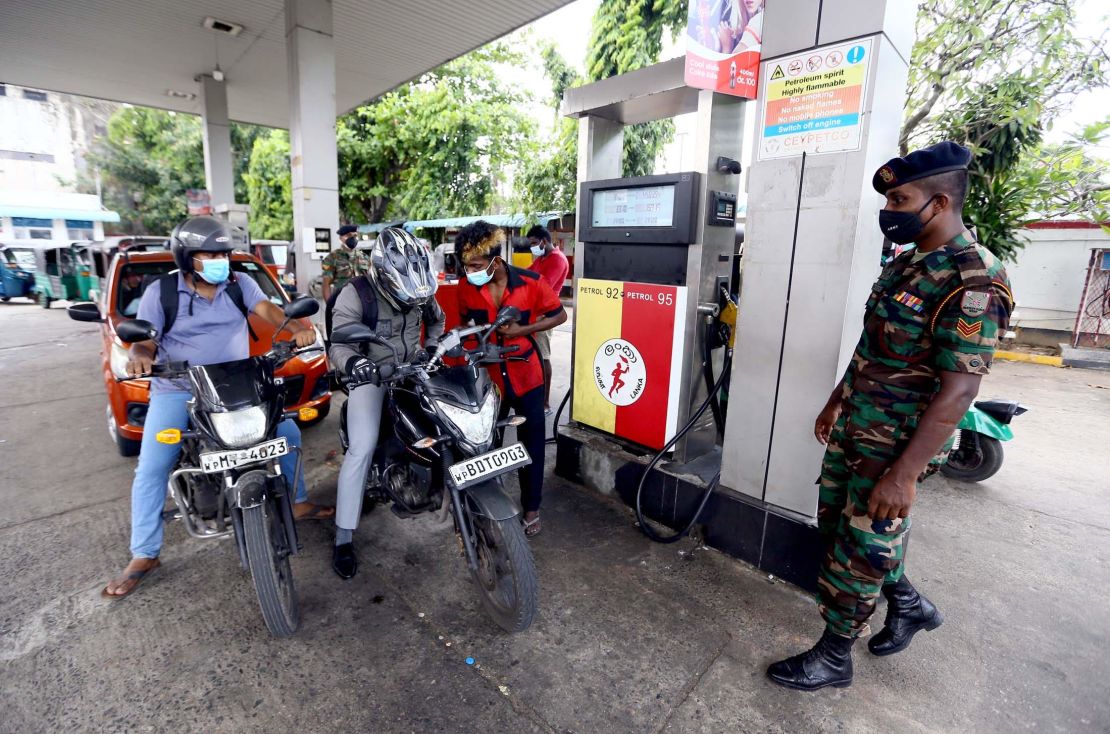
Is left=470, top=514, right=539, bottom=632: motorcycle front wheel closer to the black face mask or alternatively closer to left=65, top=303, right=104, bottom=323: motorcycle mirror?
the black face mask

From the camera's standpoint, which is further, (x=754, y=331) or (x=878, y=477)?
(x=754, y=331)

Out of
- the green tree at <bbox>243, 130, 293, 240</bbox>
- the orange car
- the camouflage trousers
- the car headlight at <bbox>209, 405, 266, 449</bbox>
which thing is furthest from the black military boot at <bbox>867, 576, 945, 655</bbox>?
the green tree at <bbox>243, 130, 293, 240</bbox>

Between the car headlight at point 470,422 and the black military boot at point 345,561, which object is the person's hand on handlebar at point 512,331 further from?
the black military boot at point 345,561

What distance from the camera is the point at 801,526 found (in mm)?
2674

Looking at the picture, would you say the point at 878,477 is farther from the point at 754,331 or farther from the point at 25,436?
the point at 25,436

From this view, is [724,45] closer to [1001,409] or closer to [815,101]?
[815,101]

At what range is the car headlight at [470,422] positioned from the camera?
7.73ft

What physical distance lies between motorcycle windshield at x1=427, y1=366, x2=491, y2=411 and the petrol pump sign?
118cm

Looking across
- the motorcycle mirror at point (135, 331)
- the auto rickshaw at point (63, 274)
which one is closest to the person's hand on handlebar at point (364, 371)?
the motorcycle mirror at point (135, 331)

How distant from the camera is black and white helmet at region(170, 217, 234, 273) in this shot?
103 inches

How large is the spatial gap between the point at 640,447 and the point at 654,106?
209cm

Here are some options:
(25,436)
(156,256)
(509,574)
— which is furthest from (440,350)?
(25,436)

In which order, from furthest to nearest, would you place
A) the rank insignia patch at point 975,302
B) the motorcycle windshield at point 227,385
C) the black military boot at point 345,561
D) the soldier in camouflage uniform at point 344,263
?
the soldier in camouflage uniform at point 344,263, the black military boot at point 345,561, the motorcycle windshield at point 227,385, the rank insignia patch at point 975,302

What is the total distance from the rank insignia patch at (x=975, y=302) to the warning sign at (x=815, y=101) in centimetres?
97
